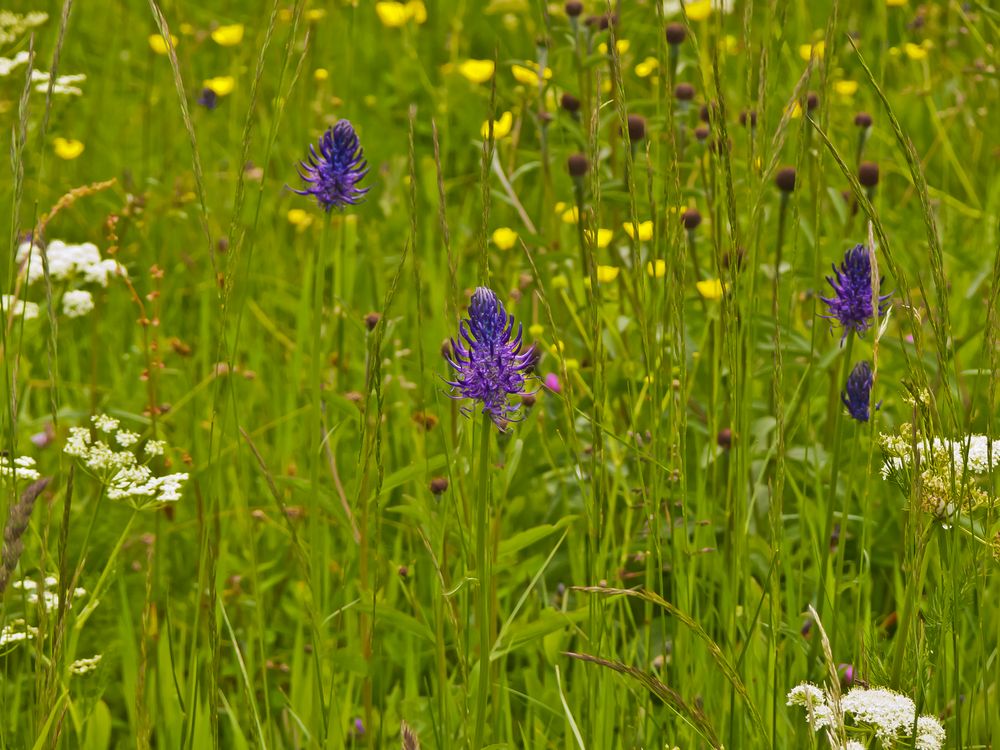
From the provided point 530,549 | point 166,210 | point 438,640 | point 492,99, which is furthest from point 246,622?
point 166,210

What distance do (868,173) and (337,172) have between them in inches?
50.5

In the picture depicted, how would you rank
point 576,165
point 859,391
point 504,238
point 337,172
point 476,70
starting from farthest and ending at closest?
point 476,70 < point 504,238 < point 576,165 < point 859,391 < point 337,172

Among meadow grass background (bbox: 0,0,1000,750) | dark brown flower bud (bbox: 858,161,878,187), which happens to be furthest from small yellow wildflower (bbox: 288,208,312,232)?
dark brown flower bud (bbox: 858,161,878,187)

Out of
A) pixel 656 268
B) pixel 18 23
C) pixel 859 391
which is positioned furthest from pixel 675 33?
pixel 18 23

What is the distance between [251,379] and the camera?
8.64 feet

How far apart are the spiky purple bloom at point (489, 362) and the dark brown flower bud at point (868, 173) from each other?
4.65 feet

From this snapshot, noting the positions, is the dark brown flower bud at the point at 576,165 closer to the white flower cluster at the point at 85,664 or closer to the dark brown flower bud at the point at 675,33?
the dark brown flower bud at the point at 675,33

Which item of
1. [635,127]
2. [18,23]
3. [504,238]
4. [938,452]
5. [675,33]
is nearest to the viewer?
[938,452]

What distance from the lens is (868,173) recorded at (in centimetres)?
235

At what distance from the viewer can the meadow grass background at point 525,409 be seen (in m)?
1.25

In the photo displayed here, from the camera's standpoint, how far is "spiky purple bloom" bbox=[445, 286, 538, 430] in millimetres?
1143

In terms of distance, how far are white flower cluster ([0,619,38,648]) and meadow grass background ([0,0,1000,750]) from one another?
40 mm

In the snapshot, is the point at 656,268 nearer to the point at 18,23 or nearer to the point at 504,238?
the point at 504,238

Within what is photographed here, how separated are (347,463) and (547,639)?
782 mm
